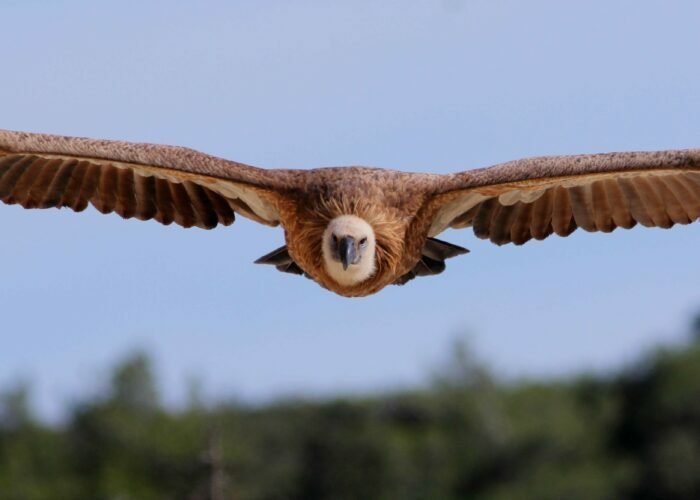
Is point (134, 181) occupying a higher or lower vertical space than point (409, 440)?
lower

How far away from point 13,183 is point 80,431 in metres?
59.9

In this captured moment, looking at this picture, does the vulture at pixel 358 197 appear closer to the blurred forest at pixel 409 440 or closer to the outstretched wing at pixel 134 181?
the outstretched wing at pixel 134 181

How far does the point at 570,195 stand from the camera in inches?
693

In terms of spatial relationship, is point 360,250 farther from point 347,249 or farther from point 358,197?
point 358,197

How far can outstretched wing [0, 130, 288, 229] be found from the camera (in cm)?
1653

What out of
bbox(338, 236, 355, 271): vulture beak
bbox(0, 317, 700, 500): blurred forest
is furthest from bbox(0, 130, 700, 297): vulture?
bbox(0, 317, 700, 500): blurred forest

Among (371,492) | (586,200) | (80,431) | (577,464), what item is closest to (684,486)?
(577,464)

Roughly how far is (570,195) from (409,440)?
5878 cm

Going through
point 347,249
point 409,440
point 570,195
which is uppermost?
point 409,440

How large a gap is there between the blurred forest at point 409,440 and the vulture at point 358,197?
48.4 meters

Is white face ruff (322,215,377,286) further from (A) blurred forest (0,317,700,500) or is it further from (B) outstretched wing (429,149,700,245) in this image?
(A) blurred forest (0,317,700,500)

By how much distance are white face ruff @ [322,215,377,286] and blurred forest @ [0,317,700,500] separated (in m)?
49.3

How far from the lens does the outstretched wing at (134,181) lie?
1653 cm

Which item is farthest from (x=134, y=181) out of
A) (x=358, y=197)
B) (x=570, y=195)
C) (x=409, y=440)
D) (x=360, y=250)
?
(x=409, y=440)
